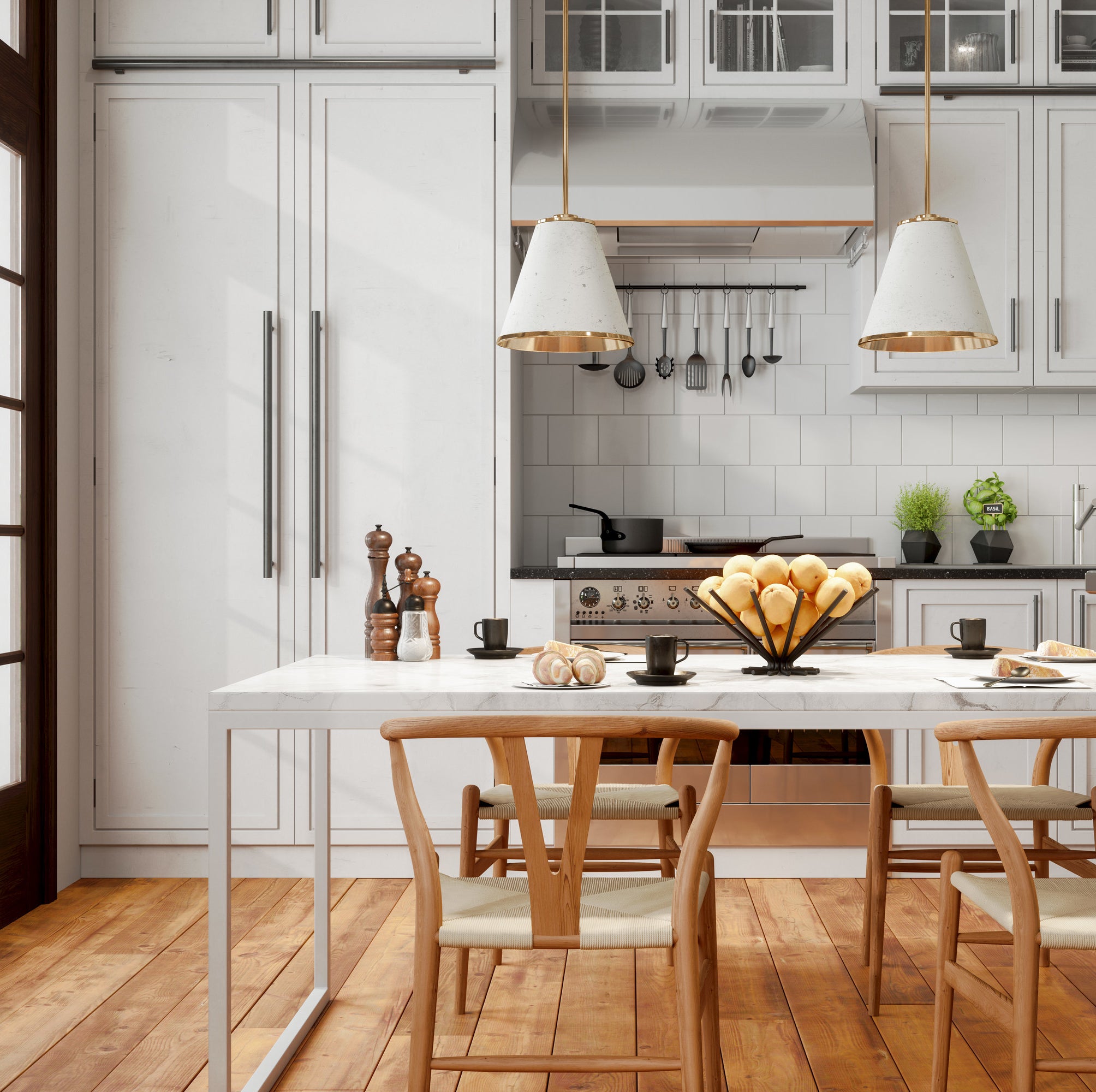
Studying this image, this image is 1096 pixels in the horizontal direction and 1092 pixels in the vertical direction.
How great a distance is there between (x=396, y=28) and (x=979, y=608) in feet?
8.30

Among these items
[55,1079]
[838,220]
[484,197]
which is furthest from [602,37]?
[55,1079]

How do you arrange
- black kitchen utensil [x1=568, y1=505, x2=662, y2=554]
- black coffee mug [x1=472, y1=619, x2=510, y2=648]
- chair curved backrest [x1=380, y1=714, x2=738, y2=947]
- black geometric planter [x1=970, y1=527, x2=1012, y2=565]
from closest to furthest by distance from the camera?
1. chair curved backrest [x1=380, y1=714, x2=738, y2=947]
2. black coffee mug [x1=472, y1=619, x2=510, y2=648]
3. black kitchen utensil [x1=568, y1=505, x2=662, y2=554]
4. black geometric planter [x1=970, y1=527, x2=1012, y2=565]

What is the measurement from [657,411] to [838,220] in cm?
97

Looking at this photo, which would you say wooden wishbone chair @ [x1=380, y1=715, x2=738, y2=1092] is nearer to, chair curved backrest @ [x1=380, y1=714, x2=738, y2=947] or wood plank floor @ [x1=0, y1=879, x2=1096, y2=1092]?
chair curved backrest @ [x1=380, y1=714, x2=738, y2=947]

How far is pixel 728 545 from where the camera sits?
3.48m

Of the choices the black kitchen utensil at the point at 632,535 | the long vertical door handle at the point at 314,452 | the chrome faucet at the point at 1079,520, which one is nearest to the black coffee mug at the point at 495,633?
the long vertical door handle at the point at 314,452

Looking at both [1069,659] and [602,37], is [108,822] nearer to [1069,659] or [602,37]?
[1069,659]

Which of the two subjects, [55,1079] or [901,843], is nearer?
[55,1079]

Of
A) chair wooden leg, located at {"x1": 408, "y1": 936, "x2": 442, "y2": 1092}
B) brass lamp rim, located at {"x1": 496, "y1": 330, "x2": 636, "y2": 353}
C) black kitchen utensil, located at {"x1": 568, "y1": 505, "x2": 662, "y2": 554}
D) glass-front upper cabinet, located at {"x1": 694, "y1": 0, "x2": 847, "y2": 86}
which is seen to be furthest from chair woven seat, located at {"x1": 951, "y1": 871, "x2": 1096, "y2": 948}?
glass-front upper cabinet, located at {"x1": 694, "y1": 0, "x2": 847, "y2": 86}

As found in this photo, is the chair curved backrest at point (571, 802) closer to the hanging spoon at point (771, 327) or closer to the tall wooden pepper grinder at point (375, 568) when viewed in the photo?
the tall wooden pepper grinder at point (375, 568)

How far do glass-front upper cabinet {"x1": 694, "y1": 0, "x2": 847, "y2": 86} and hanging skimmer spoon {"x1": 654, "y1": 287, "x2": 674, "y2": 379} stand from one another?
2.65ft

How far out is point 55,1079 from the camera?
1.93 m

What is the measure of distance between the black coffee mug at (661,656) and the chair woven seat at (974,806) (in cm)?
68

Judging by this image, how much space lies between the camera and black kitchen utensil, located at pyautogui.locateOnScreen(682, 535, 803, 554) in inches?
137
